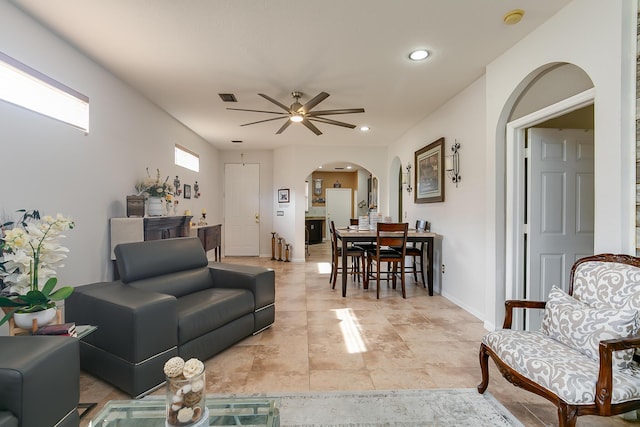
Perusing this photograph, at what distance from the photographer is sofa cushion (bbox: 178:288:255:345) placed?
6.80 ft

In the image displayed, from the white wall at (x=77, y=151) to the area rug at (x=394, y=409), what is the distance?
2267 mm

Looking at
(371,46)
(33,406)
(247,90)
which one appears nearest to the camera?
(33,406)

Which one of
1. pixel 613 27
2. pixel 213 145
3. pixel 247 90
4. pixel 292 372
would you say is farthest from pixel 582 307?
pixel 213 145

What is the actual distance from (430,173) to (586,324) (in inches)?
124

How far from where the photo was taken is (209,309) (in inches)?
88.5

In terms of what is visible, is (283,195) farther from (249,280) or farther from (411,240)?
(249,280)

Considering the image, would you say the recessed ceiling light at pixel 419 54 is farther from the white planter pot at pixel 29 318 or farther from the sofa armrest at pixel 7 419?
the sofa armrest at pixel 7 419

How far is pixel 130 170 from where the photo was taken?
3.54 metres

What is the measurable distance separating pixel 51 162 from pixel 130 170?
1.12 metres

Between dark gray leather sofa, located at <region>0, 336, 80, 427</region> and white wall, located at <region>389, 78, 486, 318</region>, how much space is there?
134 inches

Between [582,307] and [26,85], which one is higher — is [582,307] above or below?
below

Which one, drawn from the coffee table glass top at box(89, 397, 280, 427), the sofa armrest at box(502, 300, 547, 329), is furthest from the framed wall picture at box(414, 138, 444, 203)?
the coffee table glass top at box(89, 397, 280, 427)

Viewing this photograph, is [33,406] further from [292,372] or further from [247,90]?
[247,90]

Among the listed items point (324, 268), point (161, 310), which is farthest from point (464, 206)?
point (161, 310)
